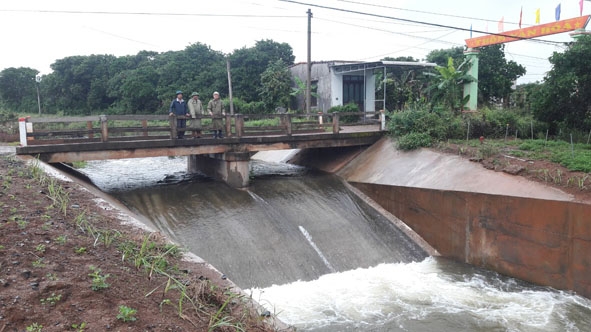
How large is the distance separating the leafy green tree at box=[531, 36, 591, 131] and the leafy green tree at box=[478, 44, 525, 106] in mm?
11987

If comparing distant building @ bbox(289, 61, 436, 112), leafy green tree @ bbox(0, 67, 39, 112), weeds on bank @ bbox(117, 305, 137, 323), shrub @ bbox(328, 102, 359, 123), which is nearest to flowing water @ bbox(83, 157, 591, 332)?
weeds on bank @ bbox(117, 305, 137, 323)

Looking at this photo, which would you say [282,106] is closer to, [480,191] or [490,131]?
[490,131]

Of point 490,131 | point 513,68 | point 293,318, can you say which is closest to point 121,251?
point 293,318

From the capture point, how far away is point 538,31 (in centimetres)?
1845

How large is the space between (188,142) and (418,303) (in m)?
7.88

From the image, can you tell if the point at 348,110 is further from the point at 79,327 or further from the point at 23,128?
the point at 79,327

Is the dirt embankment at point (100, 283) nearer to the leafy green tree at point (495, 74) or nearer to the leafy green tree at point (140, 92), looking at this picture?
the leafy green tree at point (495, 74)

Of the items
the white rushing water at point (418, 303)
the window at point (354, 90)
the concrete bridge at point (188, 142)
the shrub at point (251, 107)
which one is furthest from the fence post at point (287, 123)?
the shrub at point (251, 107)

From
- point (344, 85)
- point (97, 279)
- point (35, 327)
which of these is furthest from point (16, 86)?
point (35, 327)

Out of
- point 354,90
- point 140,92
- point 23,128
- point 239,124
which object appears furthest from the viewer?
point 140,92

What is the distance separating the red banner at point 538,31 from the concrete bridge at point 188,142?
713 cm

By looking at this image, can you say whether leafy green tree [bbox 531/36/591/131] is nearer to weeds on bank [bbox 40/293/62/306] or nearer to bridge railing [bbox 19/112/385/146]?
bridge railing [bbox 19/112/385/146]

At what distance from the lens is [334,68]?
27172 millimetres

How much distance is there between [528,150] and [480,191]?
3.44 m
